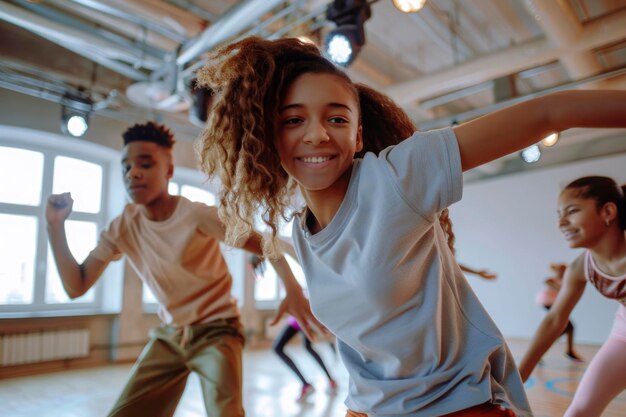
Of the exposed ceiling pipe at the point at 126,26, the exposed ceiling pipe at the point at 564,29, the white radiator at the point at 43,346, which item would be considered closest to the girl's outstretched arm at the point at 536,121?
the exposed ceiling pipe at the point at 564,29

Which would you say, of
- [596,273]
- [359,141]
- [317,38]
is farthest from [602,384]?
[317,38]

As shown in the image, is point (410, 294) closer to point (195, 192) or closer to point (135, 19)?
point (135, 19)

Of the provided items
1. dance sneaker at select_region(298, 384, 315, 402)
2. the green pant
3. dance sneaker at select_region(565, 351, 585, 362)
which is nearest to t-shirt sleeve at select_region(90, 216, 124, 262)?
the green pant

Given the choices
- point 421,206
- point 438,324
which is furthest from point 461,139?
point 438,324

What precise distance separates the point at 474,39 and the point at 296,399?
5.20 meters

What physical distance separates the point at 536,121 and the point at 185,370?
185 centimetres

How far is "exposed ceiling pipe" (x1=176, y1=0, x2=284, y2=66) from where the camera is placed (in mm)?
3963

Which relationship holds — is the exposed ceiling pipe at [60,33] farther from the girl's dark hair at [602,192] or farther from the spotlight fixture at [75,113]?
the girl's dark hair at [602,192]

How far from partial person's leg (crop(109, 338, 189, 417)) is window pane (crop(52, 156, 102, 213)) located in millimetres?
5214

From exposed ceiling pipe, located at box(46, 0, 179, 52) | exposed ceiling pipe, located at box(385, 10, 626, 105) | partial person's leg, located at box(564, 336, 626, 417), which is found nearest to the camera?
partial person's leg, located at box(564, 336, 626, 417)

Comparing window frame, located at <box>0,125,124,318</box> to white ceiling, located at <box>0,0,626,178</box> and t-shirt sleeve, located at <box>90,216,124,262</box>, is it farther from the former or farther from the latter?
t-shirt sleeve, located at <box>90,216,124,262</box>

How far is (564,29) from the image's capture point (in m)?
4.73

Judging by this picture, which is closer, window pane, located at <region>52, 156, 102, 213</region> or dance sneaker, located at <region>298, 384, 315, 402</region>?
dance sneaker, located at <region>298, 384, 315, 402</region>

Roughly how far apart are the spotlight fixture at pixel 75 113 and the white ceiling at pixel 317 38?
0.14 meters
